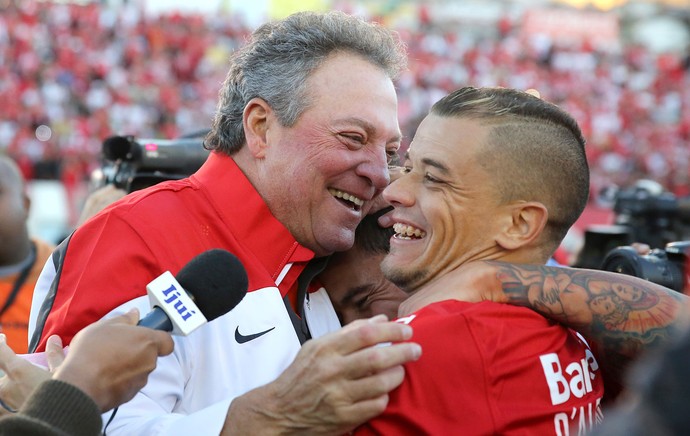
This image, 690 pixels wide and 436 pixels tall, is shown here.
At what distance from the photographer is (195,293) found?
1951 millimetres

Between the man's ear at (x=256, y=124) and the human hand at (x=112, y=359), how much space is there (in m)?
1.20

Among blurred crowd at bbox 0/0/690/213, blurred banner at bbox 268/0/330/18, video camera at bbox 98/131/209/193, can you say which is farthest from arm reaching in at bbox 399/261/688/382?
blurred banner at bbox 268/0/330/18

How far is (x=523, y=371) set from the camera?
1978 millimetres

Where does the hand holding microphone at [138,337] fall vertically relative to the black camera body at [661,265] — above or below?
above

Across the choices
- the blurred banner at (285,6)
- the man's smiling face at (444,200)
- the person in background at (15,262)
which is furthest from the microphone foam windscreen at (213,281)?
the blurred banner at (285,6)

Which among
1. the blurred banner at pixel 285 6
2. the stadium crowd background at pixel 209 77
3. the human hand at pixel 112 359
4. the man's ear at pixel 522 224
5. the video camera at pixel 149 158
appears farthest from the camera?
the blurred banner at pixel 285 6

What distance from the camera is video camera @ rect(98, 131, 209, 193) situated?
393 centimetres

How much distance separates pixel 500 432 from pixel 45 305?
1352 millimetres

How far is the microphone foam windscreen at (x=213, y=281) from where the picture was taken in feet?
6.42

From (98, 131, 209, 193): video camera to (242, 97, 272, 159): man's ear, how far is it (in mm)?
983

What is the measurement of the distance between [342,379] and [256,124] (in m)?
1.32

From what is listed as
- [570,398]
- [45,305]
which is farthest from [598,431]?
[45,305]

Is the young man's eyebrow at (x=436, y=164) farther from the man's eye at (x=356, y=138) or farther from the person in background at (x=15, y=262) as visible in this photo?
the person in background at (x=15, y=262)

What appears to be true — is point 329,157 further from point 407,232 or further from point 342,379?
point 342,379
